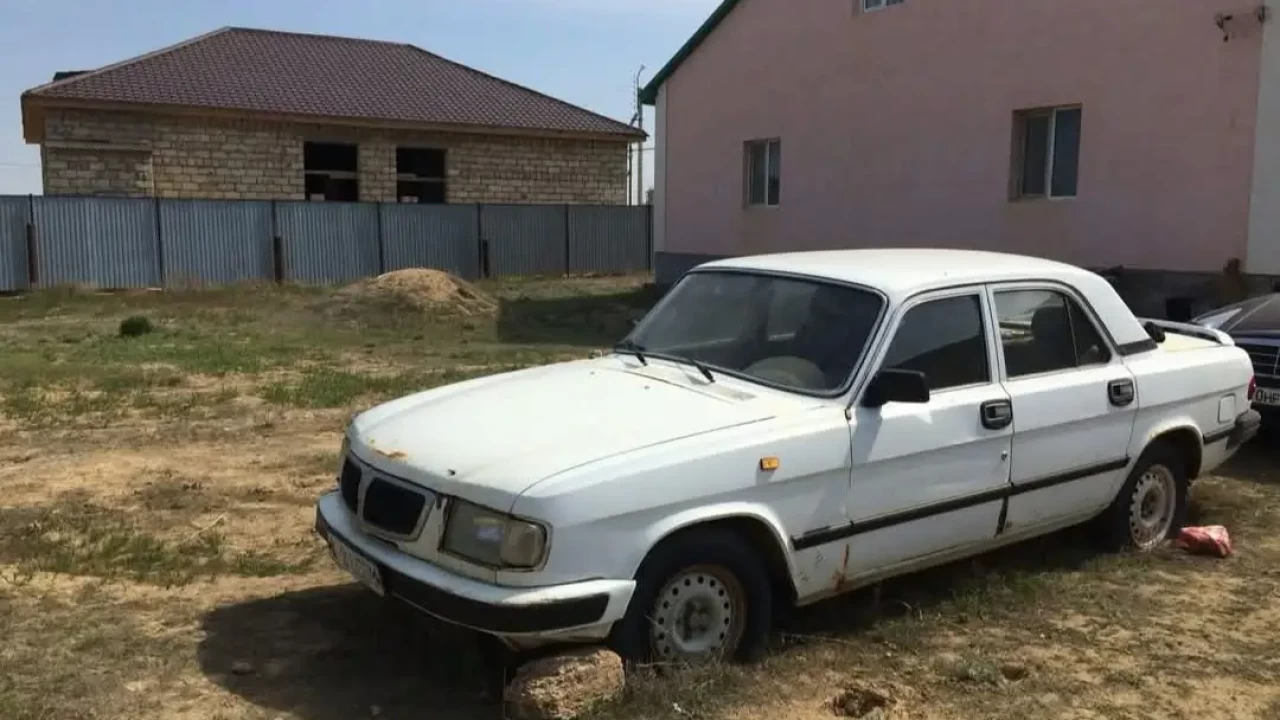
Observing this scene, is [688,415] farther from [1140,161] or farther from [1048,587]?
[1140,161]

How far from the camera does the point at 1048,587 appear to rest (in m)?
5.14

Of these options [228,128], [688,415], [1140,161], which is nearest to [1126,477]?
[688,415]

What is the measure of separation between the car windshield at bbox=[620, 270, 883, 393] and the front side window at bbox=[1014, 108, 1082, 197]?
411 inches

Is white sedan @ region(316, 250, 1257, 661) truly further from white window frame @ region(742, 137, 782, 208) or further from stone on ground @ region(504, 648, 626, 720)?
white window frame @ region(742, 137, 782, 208)

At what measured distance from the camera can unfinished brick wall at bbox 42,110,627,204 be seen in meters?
24.2

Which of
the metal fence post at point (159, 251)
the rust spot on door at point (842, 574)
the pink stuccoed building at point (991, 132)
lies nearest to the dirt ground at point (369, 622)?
the rust spot on door at point (842, 574)

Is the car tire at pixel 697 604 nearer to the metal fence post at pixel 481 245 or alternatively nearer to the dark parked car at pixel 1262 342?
the dark parked car at pixel 1262 342

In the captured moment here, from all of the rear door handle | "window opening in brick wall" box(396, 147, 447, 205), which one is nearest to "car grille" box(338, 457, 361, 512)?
the rear door handle

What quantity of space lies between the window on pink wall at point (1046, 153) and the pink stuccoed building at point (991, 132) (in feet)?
0.09

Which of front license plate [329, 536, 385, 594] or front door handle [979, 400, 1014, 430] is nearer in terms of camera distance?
front license plate [329, 536, 385, 594]

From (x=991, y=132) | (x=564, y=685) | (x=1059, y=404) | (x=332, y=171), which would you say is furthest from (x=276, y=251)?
(x=564, y=685)

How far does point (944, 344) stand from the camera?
4.73 m

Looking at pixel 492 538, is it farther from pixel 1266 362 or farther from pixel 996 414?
pixel 1266 362

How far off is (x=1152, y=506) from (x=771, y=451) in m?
2.79
